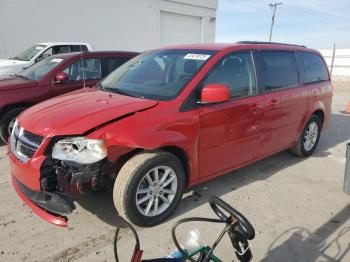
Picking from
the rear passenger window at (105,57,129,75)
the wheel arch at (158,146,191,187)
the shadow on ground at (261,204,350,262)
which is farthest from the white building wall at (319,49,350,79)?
the wheel arch at (158,146,191,187)

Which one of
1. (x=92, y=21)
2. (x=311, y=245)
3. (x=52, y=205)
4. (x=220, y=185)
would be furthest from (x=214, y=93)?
(x=92, y=21)

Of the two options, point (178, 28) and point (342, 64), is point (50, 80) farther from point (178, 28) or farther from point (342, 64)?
point (342, 64)

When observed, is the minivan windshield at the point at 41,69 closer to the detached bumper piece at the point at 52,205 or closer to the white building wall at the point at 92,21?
the detached bumper piece at the point at 52,205

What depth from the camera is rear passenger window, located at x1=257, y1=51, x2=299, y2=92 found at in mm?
4383

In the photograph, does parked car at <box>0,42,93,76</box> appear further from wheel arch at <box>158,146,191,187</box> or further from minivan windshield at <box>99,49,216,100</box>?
wheel arch at <box>158,146,191,187</box>

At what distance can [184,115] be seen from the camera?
11.2 ft

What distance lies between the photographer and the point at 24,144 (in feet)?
10.6

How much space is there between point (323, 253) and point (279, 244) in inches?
14.7

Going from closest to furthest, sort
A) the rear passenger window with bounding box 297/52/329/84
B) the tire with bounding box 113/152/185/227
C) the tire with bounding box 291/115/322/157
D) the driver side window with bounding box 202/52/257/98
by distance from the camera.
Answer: the tire with bounding box 113/152/185/227 → the driver side window with bounding box 202/52/257/98 → the rear passenger window with bounding box 297/52/329/84 → the tire with bounding box 291/115/322/157

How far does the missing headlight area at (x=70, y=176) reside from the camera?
2.93 metres

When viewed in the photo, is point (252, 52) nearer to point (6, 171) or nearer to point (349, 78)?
point (6, 171)

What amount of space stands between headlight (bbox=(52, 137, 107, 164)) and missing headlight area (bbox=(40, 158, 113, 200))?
1.7 inches

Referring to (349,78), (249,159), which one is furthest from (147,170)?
(349,78)

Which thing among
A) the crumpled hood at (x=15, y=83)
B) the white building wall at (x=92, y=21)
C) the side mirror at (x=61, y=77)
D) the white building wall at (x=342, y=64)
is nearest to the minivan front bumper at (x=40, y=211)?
the crumpled hood at (x=15, y=83)
